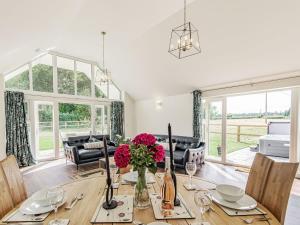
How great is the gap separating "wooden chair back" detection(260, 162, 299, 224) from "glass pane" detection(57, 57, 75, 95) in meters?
6.21

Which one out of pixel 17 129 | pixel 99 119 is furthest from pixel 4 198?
pixel 99 119

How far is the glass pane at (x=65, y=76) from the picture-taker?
609 centimetres

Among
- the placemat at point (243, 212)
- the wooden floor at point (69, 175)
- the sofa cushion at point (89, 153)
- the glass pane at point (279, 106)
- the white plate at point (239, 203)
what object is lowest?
the wooden floor at point (69, 175)

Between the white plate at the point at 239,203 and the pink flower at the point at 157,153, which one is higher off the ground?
the pink flower at the point at 157,153

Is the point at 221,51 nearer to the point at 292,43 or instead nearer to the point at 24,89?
the point at 292,43

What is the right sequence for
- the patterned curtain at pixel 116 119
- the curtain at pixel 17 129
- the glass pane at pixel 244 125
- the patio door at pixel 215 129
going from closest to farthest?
the curtain at pixel 17 129 → the glass pane at pixel 244 125 → the patio door at pixel 215 129 → the patterned curtain at pixel 116 119

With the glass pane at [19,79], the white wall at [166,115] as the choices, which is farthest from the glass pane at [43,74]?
the white wall at [166,115]

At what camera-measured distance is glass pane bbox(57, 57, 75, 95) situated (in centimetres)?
609

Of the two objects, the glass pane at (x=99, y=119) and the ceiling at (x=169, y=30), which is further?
the glass pane at (x=99, y=119)

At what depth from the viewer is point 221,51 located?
3.96 m

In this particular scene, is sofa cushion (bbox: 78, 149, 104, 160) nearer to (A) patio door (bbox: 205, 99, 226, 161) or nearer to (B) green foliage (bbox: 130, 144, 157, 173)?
(A) patio door (bbox: 205, 99, 226, 161)

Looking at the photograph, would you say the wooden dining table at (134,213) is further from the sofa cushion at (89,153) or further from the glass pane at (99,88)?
the glass pane at (99,88)

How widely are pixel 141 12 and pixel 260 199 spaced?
3.21 meters

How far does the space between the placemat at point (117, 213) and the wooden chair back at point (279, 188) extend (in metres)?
0.95
